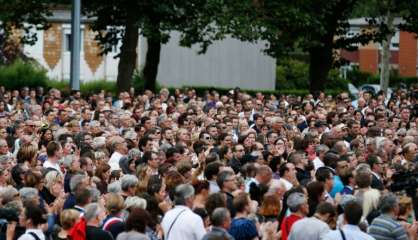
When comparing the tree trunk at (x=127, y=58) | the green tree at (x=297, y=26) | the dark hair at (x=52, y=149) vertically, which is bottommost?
the dark hair at (x=52, y=149)

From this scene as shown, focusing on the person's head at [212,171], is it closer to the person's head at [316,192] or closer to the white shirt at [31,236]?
the person's head at [316,192]

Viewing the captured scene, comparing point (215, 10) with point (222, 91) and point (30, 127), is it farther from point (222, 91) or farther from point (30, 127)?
point (30, 127)

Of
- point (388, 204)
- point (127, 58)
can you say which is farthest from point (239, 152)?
point (127, 58)

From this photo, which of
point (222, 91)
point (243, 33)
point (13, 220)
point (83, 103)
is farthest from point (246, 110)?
point (222, 91)

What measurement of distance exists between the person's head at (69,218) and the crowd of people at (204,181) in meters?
0.01

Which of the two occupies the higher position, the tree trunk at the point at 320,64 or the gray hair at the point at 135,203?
the tree trunk at the point at 320,64

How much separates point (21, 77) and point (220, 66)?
602 inches

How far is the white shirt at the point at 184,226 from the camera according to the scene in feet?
45.5

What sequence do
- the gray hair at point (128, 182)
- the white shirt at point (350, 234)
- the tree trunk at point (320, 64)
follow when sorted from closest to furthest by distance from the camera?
the white shirt at point (350, 234) → the gray hair at point (128, 182) → the tree trunk at point (320, 64)

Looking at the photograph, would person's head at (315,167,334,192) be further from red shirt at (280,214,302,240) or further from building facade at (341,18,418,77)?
building facade at (341,18,418,77)

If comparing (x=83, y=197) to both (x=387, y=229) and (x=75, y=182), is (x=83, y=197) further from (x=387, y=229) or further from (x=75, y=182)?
(x=387, y=229)

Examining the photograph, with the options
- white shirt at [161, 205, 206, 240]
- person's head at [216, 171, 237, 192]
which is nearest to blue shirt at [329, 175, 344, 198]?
person's head at [216, 171, 237, 192]

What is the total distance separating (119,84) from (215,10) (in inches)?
168

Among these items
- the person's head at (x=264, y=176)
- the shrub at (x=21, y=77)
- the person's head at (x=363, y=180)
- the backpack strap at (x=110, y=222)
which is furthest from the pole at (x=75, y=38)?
the backpack strap at (x=110, y=222)
